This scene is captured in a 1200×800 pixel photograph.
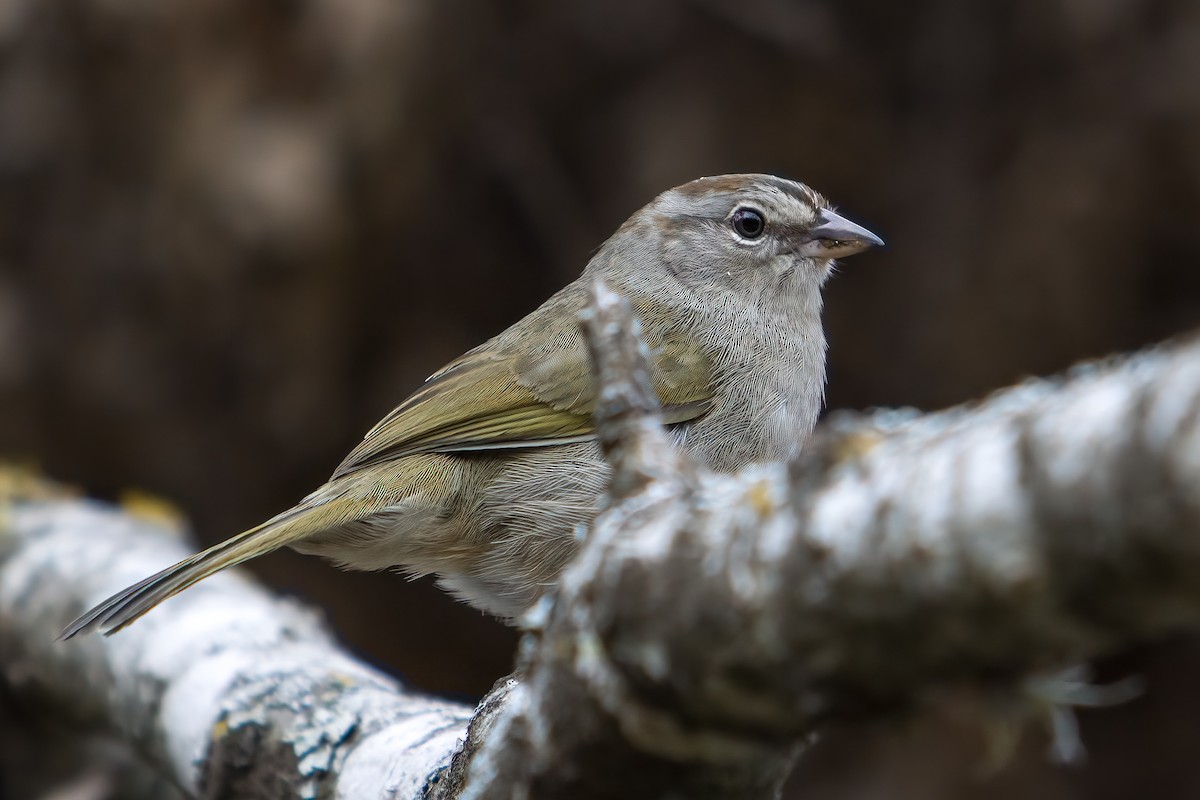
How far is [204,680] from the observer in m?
3.07

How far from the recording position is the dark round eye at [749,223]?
12.4ft

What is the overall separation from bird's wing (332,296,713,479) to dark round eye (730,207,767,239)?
0.52 m

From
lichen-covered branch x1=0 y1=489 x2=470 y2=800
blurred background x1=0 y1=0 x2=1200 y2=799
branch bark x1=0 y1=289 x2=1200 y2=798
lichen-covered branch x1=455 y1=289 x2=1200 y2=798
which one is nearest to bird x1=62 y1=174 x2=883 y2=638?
lichen-covered branch x1=0 y1=489 x2=470 y2=800

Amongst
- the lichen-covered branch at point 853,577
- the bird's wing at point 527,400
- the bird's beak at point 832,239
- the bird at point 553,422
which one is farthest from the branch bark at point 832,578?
the bird's beak at point 832,239

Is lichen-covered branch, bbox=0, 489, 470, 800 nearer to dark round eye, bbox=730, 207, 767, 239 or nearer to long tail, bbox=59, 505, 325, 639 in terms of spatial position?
long tail, bbox=59, 505, 325, 639

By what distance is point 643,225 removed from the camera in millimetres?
3982

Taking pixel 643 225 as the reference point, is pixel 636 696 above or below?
below

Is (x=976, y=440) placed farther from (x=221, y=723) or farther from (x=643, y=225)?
(x=643, y=225)

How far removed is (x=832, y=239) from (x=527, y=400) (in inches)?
44.4

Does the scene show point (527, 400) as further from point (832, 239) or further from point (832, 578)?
point (832, 578)

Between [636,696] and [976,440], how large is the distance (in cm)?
55

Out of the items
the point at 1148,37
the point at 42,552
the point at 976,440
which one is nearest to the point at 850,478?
the point at 976,440

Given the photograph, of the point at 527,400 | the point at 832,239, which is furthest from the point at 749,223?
the point at 527,400

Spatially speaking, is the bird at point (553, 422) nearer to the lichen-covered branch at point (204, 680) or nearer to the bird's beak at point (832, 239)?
the bird's beak at point (832, 239)
